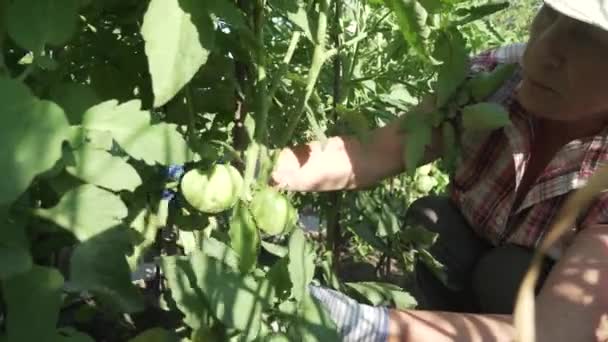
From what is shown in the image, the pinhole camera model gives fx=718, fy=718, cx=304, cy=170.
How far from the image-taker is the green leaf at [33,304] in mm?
600

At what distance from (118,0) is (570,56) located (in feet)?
2.21

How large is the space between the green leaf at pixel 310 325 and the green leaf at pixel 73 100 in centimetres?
29

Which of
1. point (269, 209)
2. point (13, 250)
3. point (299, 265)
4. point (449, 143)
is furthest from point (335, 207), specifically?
point (13, 250)

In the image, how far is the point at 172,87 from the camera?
627mm

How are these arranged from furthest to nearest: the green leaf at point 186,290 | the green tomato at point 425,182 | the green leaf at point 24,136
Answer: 1. the green tomato at point 425,182
2. the green leaf at point 186,290
3. the green leaf at point 24,136

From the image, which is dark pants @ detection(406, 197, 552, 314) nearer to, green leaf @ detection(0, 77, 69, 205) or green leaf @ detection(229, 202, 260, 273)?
green leaf @ detection(229, 202, 260, 273)

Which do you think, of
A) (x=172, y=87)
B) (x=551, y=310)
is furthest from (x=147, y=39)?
(x=551, y=310)

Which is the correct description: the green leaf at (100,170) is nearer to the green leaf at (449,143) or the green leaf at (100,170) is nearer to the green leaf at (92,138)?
the green leaf at (92,138)

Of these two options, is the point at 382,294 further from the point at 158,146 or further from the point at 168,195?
the point at 158,146

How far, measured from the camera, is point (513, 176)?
1.44 meters

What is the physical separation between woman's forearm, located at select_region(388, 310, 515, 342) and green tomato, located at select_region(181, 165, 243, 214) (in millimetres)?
307

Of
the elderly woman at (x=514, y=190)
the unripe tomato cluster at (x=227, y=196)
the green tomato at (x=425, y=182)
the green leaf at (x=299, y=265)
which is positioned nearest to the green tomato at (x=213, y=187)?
the unripe tomato cluster at (x=227, y=196)

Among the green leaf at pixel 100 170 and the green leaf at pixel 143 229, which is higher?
the green leaf at pixel 100 170

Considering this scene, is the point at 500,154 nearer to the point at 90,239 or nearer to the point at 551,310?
the point at 551,310
